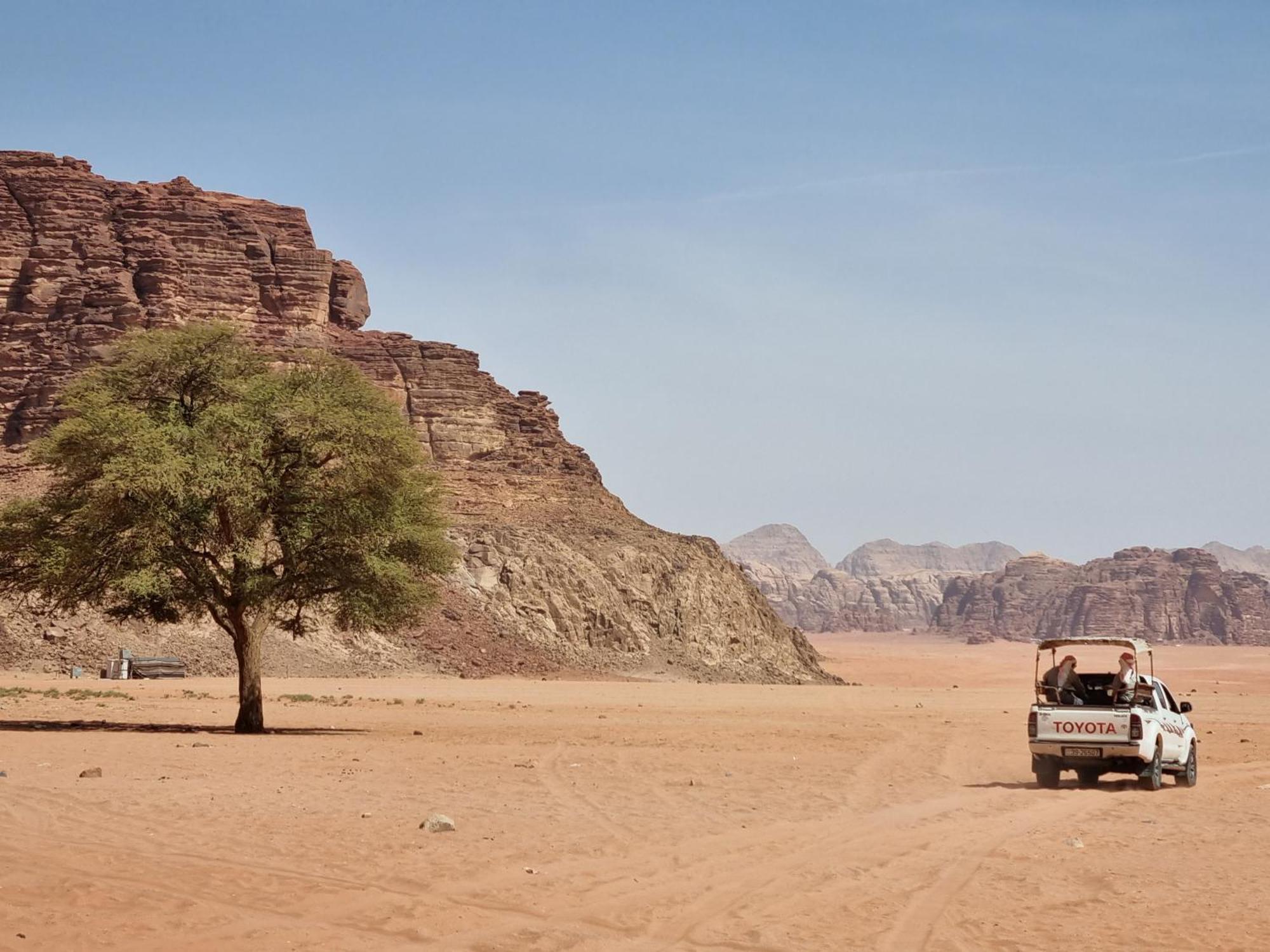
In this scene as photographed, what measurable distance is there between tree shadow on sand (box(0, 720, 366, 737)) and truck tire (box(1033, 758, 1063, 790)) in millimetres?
16034

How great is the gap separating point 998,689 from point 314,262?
73.3 meters

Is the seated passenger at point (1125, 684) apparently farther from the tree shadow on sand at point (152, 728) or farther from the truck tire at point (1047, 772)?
the tree shadow on sand at point (152, 728)

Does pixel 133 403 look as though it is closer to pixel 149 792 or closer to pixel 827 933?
pixel 149 792

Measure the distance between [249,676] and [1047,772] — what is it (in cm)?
1865

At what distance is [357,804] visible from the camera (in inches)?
658

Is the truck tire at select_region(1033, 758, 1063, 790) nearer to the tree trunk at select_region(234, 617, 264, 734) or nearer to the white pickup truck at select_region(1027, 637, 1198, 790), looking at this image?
the white pickup truck at select_region(1027, 637, 1198, 790)

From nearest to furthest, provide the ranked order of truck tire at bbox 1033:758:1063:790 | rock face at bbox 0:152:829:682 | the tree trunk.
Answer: truck tire at bbox 1033:758:1063:790 < the tree trunk < rock face at bbox 0:152:829:682

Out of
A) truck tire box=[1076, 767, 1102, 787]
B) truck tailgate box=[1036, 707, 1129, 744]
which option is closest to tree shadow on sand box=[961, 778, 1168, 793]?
truck tire box=[1076, 767, 1102, 787]

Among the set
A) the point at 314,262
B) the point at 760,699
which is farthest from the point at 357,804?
the point at 314,262

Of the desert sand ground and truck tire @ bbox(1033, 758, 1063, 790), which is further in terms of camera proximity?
truck tire @ bbox(1033, 758, 1063, 790)

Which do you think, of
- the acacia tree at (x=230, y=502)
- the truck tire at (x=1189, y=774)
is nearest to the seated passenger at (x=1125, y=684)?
the truck tire at (x=1189, y=774)

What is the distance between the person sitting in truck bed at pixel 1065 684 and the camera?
21.0 meters

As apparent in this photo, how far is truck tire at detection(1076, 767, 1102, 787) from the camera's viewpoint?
20578 mm

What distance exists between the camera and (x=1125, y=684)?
67.2 ft
